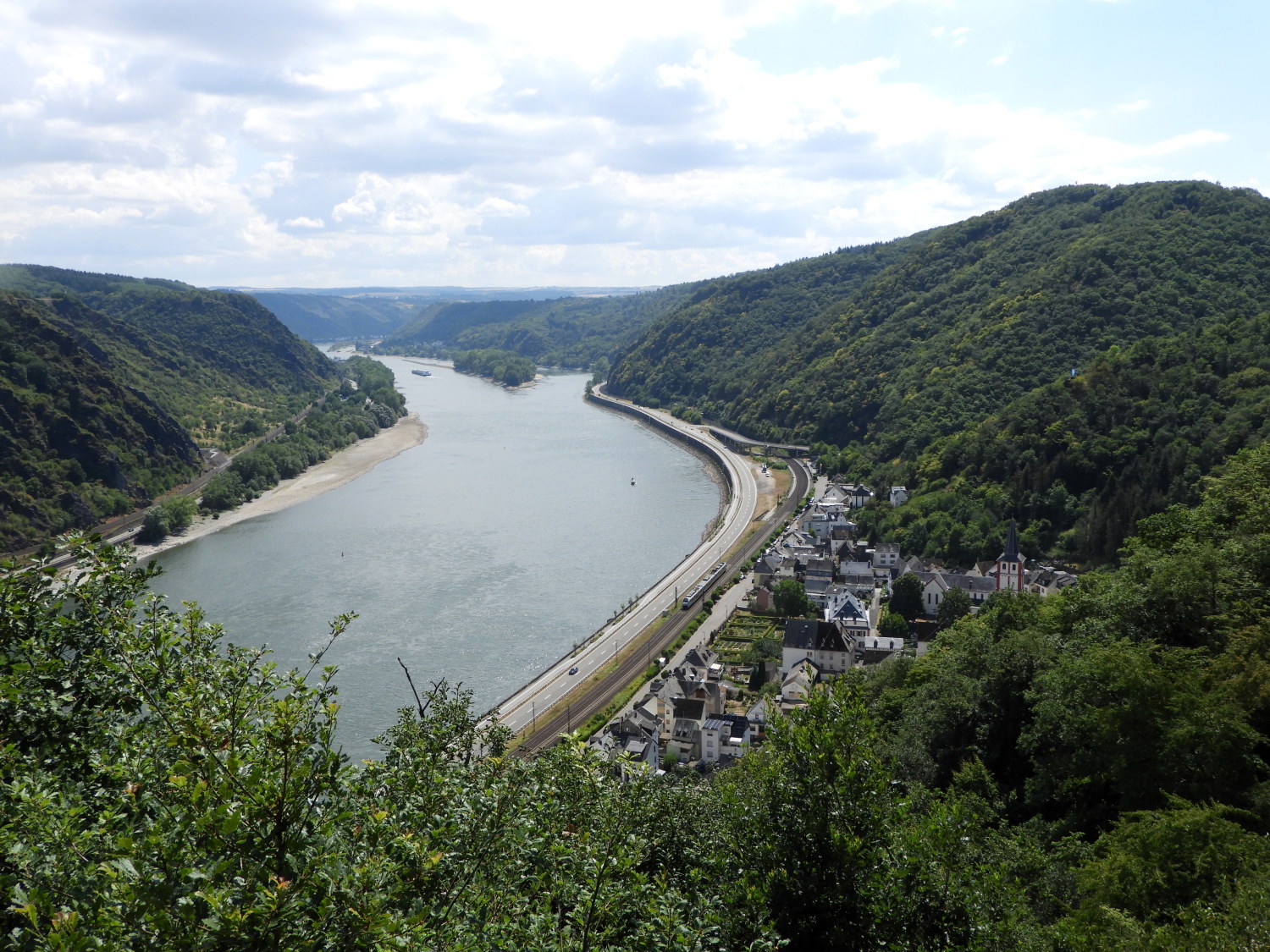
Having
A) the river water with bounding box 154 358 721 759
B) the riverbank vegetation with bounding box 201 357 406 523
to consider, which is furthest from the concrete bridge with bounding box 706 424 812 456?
the riverbank vegetation with bounding box 201 357 406 523

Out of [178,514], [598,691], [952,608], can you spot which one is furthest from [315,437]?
[952,608]

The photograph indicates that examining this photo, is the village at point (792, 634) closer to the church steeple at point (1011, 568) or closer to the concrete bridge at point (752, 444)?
the church steeple at point (1011, 568)

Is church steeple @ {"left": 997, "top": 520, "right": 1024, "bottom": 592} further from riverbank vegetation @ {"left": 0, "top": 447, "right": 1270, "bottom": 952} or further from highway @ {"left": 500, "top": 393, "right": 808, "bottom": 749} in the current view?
riverbank vegetation @ {"left": 0, "top": 447, "right": 1270, "bottom": 952}

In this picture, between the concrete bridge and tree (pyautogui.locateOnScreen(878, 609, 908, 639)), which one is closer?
tree (pyautogui.locateOnScreen(878, 609, 908, 639))

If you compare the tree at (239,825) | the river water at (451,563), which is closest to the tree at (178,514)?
the river water at (451,563)

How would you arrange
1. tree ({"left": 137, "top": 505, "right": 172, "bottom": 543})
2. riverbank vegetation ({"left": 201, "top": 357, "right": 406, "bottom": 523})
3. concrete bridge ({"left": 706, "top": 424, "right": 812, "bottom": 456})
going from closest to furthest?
tree ({"left": 137, "top": 505, "right": 172, "bottom": 543}) < riverbank vegetation ({"left": 201, "top": 357, "right": 406, "bottom": 523}) < concrete bridge ({"left": 706, "top": 424, "right": 812, "bottom": 456})

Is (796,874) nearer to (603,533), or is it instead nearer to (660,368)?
(603,533)

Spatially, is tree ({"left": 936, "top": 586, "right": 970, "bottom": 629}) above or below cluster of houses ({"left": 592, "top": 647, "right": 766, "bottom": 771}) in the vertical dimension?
above
